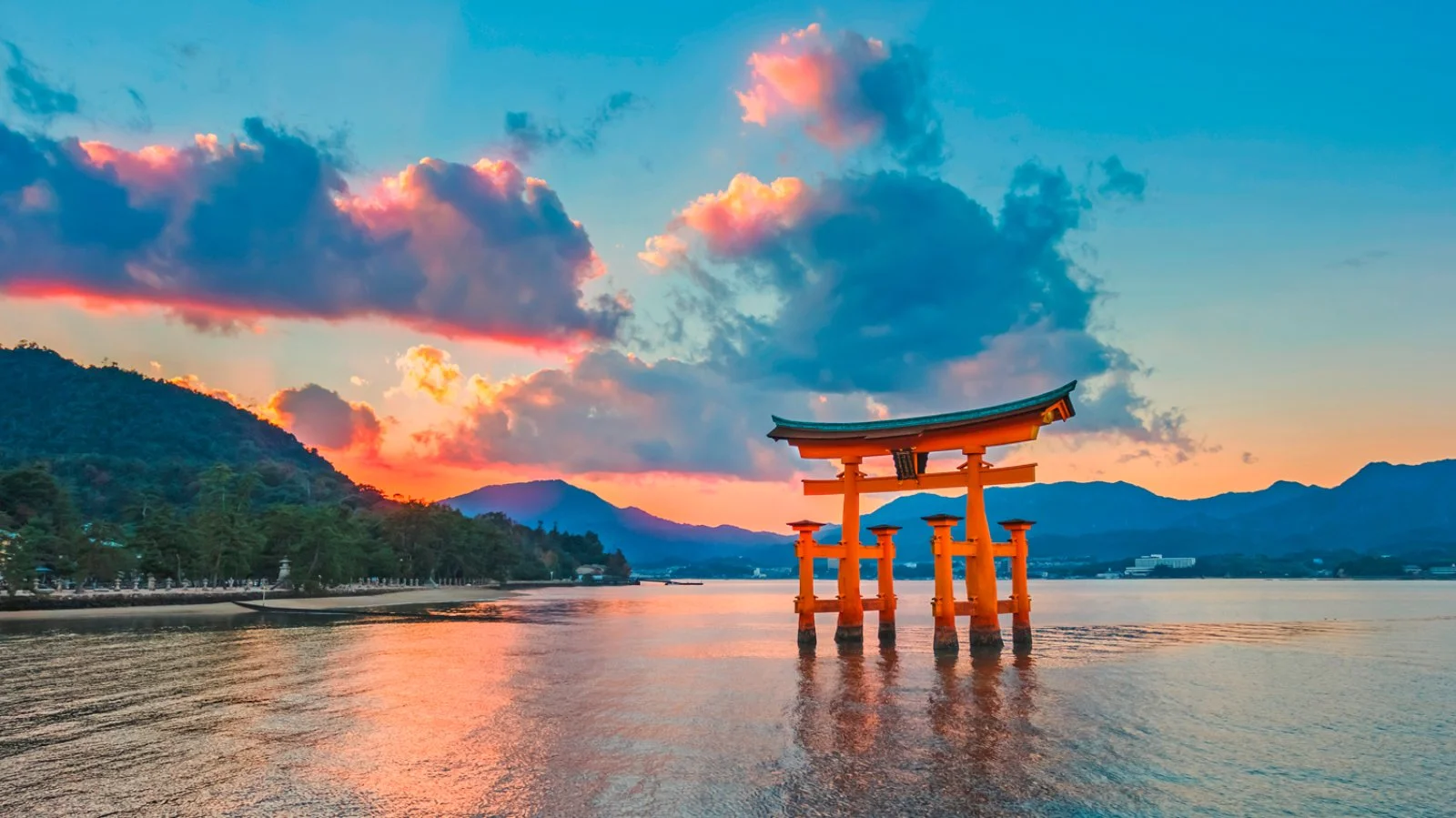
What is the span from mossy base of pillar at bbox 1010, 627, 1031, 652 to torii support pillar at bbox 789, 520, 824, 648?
285 inches

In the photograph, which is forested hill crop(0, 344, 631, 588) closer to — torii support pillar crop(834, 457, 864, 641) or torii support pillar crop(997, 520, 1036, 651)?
torii support pillar crop(834, 457, 864, 641)

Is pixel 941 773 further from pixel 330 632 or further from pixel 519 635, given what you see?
pixel 330 632

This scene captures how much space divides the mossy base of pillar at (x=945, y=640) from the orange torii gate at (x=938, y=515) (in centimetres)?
3

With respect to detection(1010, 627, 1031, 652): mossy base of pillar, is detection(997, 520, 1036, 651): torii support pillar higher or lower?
higher

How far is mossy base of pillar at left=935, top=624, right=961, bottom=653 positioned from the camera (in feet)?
92.4

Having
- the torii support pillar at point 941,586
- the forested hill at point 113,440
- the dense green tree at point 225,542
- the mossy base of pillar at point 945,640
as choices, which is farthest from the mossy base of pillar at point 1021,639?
the forested hill at point 113,440

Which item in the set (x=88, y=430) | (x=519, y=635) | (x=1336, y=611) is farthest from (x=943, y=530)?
(x=88, y=430)

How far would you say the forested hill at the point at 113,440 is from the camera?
139000 millimetres

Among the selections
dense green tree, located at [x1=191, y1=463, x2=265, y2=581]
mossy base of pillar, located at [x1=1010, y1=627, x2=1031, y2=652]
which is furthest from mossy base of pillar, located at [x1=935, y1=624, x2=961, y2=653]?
dense green tree, located at [x1=191, y1=463, x2=265, y2=581]

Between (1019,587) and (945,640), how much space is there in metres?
3.62

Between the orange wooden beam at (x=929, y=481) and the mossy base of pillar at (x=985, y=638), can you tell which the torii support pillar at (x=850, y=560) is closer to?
the orange wooden beam at (x=929, y=481)

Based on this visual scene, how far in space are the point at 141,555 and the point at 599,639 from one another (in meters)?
49.2

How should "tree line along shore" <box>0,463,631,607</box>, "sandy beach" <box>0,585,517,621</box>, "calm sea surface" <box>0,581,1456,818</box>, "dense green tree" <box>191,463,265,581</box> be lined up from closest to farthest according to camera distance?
"calm sea surface" <box>0,581,1456,818</box>, "sandy beach" <box>0,585,517,621</box>, "tree line along shore" <box>0,463,631,607</box>, "dense green tree" <box>191,463,265,581</box>

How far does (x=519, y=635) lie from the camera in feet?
135
